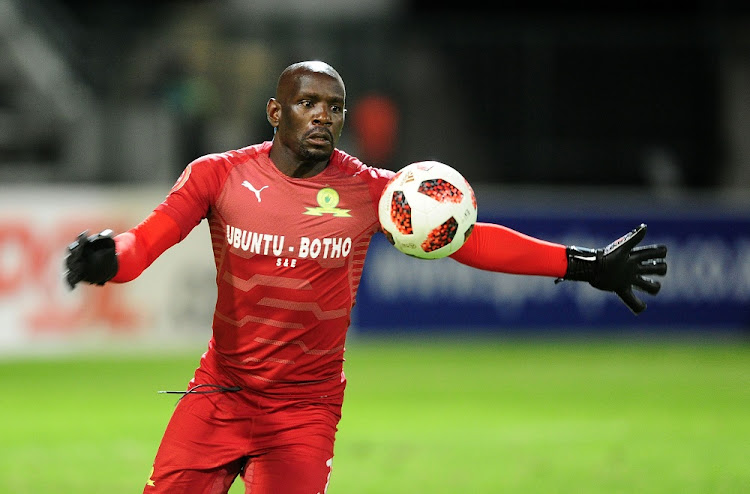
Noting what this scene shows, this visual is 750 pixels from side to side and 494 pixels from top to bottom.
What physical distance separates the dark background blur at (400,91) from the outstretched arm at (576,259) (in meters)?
12.1

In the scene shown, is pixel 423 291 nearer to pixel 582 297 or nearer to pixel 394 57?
pixel 582 297

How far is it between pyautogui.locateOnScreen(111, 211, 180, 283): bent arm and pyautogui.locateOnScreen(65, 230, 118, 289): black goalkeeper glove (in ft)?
0.25

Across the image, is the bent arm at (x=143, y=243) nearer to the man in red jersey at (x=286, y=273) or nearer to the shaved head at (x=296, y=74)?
the man in red jersey at (x=286, y=273)

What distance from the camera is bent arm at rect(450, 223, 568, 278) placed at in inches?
216

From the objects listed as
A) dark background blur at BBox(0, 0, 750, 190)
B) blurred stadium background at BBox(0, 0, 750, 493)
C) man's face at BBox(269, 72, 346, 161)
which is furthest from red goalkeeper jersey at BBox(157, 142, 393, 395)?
dark background blur at BBox(0, 0, 750, 190)

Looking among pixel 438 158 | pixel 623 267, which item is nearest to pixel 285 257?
pixel 623 267

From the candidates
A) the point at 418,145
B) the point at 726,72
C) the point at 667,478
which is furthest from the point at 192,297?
the point at 726,72

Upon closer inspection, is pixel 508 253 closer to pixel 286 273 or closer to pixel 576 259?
pixel 576 259

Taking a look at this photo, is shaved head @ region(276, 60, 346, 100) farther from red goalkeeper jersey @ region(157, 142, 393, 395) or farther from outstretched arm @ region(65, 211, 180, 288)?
outstretched arm @ region(65, 211, 180, 288)

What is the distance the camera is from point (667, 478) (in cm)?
843

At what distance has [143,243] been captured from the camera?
5082mm

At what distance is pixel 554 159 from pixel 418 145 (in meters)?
2.14

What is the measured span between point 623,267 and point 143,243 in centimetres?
216

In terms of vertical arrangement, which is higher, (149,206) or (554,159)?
(554,159)
